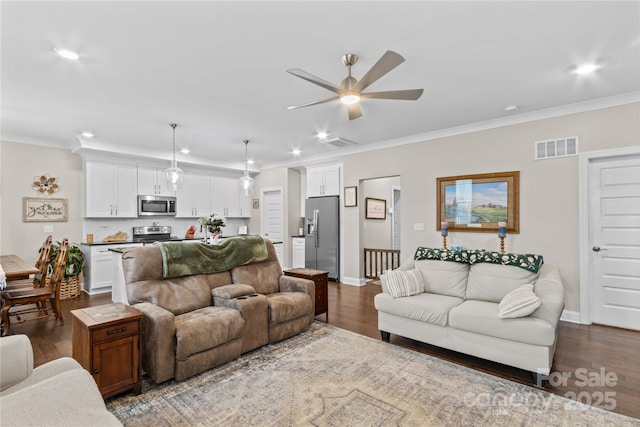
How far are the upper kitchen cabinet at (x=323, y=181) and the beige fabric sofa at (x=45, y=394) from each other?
5.34 meters

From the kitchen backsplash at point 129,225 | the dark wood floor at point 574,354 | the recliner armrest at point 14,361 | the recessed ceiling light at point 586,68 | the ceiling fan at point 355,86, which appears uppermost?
the recessed ceiling light at point 586,68

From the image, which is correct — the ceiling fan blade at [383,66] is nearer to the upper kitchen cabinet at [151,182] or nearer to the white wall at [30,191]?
the upper kitchen cabinet at [151,182]

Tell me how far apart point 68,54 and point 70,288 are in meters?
4.26

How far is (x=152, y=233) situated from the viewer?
6762mm

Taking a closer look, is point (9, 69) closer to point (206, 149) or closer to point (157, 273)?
point (157, 273)

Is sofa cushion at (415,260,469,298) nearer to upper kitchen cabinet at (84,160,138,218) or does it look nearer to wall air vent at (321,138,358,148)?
wall air vent at (321,138,358,148)

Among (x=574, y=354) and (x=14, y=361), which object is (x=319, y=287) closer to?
(x=574, y=354)

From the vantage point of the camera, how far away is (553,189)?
13.4 feet

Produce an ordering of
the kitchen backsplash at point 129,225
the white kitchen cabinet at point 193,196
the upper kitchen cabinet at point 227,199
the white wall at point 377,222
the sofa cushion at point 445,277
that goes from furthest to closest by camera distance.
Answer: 1. the upper kitchen cabinet at point 227,199
2. the white kitchen cabinet at point 193,196
3. the white wall at point 377,222
4. the kitchen backsplash at point 129,225
5. the sofa cushion at point 445,277

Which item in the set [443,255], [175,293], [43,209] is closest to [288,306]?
[175,293]

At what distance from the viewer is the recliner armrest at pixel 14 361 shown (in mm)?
1493

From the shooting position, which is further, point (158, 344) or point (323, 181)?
point (323, 181)

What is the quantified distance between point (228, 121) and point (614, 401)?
484cm

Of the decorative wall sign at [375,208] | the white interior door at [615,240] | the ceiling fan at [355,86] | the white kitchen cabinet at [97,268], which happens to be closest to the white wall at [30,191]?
the white kitchen cabinet at [97,268]
